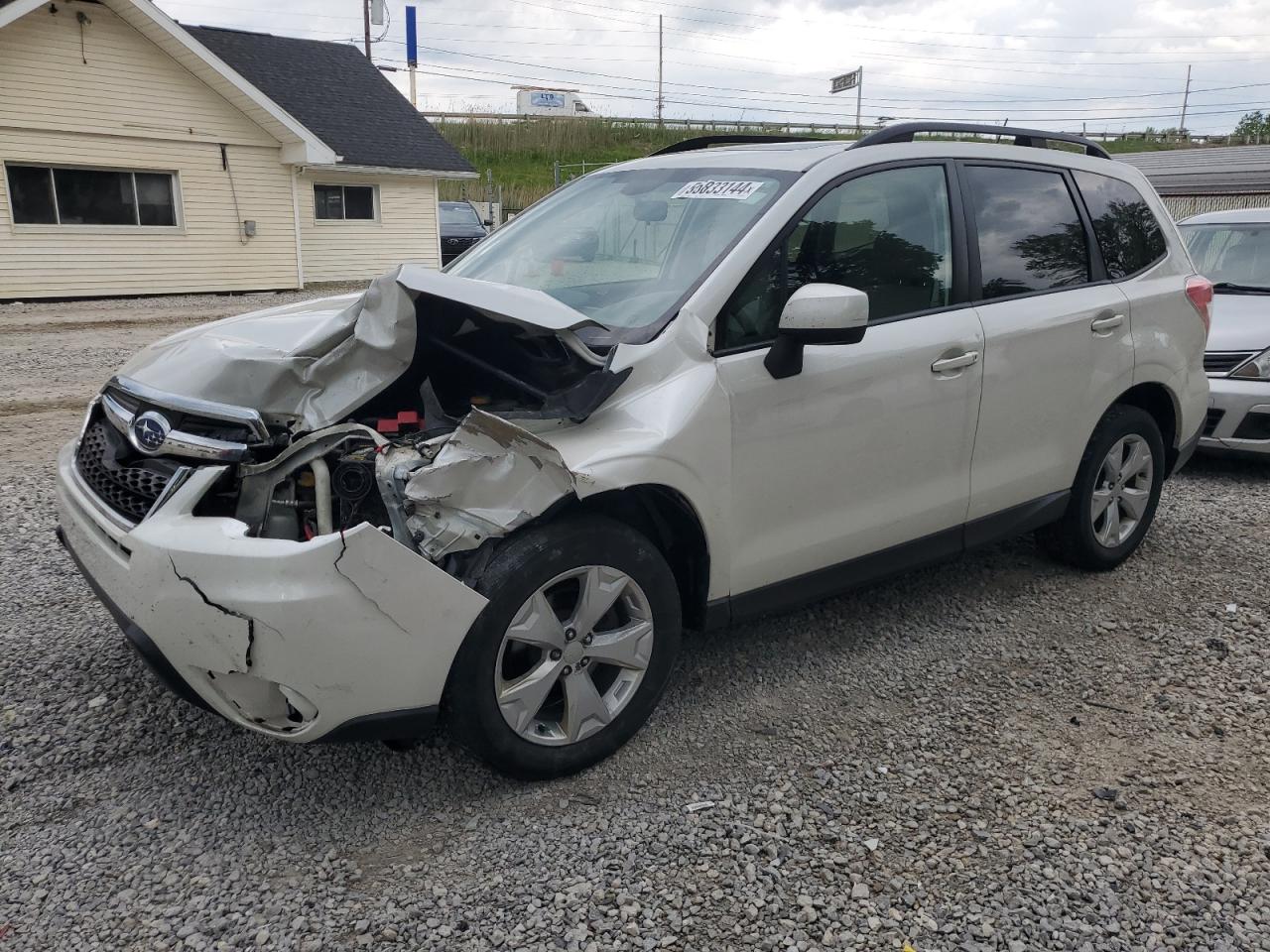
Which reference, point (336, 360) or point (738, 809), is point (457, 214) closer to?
point (336, 360)

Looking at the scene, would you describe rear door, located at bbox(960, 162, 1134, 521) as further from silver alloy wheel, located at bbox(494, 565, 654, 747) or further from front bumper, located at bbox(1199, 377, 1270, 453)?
front bumper, located at bbox(1199, 377, 1270, 453)

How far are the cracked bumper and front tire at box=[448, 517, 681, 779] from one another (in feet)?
0.39

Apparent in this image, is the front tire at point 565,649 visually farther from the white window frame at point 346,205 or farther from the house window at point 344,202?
the house window at point 344,202

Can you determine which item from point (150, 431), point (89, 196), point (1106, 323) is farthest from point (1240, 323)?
point (89, 196)

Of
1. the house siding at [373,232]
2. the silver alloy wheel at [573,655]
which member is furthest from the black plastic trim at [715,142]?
the house siding at [373,232]

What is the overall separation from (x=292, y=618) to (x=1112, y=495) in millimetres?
3870

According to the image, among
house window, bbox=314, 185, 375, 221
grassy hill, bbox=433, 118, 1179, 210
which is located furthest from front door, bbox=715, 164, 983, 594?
grassy hill, bbox=433, 118, 1179, 210

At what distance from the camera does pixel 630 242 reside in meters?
3.79

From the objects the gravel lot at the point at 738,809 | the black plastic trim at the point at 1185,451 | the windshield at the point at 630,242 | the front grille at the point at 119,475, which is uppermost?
the windshield at the point at 630,242

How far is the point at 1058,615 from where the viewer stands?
14.7 ft

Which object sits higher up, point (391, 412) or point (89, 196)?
point (89, 196)

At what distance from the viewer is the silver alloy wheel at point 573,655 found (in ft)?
9.56

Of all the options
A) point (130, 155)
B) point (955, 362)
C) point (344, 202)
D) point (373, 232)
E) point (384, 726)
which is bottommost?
point (384, 726)

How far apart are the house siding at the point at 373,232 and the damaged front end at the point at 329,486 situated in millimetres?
18377
